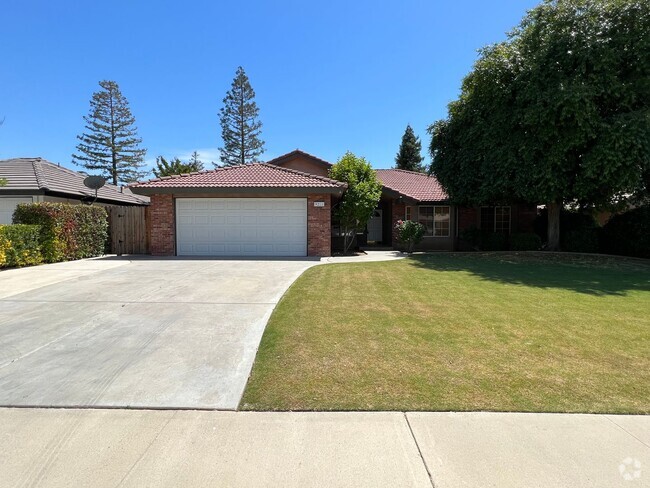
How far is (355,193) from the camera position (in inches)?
648

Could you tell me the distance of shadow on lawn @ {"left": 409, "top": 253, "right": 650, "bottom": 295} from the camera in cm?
930

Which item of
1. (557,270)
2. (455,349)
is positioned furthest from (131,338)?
(557,270)

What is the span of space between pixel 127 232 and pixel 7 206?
553 centimetres

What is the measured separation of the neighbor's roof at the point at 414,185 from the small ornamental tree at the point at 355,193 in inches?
126

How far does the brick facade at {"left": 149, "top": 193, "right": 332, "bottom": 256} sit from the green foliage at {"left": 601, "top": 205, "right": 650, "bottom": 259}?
1241cm

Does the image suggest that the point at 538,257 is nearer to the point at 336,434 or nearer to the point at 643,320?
the point at 643,320

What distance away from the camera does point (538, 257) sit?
1514 centimetres

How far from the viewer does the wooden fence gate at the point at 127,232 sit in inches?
641

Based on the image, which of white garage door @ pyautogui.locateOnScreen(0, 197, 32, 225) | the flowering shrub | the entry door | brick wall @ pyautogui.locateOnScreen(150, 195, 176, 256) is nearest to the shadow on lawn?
the flowering shrub

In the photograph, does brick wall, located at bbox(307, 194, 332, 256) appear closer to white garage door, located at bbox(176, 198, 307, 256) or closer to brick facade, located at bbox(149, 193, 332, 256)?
brick facade, located at bbox(149, 193, 332, 256)

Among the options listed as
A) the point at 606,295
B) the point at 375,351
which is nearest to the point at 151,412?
the point at 375,351

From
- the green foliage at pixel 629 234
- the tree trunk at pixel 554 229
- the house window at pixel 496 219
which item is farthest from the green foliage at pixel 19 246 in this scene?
the green foliage at pixel 629 234

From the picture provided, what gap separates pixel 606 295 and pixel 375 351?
21.4ft

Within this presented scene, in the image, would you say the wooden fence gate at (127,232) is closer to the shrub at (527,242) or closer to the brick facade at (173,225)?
the brick facade at (173,225)
